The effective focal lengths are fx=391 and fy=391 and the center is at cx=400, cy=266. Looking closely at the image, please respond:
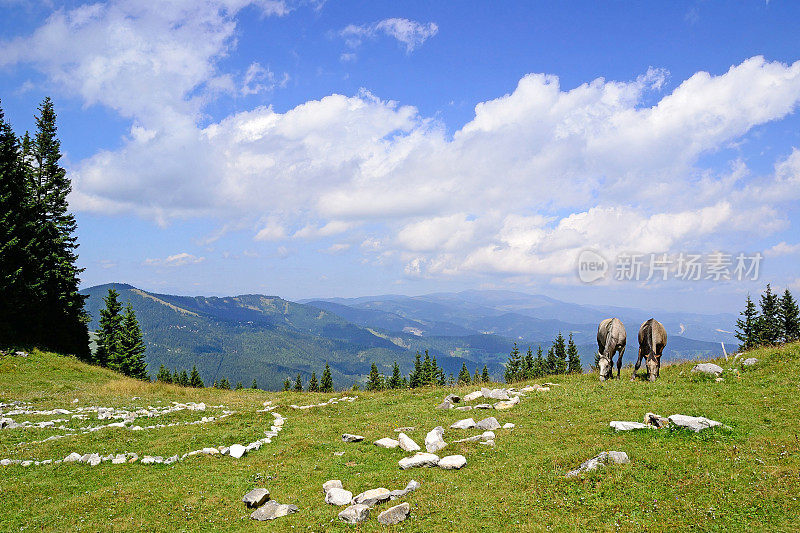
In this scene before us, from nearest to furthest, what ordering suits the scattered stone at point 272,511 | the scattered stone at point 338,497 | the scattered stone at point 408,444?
the scattered stone at point 272,511 → the scattered stone at point 338,497 → the scattered stone at point 408,444

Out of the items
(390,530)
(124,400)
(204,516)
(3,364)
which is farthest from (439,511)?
(3,364)

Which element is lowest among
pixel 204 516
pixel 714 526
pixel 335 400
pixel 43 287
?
pixel 335 400

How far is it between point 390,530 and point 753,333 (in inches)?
3203

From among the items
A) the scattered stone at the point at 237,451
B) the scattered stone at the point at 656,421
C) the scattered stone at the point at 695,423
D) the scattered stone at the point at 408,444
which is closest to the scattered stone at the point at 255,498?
the scattered stone at the point at 237,451

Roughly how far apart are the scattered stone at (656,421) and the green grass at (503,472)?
765 mm

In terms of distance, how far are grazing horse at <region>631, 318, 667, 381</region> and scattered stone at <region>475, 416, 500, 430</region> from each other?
11828 mm

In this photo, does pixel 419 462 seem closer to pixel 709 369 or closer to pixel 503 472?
pixel 503 472

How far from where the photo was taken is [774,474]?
9.19 metres

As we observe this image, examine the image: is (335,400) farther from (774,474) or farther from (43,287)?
(43,287)

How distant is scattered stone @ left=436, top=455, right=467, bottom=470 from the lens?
1251cm

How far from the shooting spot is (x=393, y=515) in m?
9.61

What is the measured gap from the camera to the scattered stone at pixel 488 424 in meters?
16.1

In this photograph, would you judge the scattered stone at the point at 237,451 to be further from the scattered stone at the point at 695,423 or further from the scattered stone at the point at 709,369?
the scattered stone at the point at 709,369

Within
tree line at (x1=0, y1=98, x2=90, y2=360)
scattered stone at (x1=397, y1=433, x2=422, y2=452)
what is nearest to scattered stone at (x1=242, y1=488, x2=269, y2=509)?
scattered stone at (x1=397, y1=433, x2=422, y2=452)
